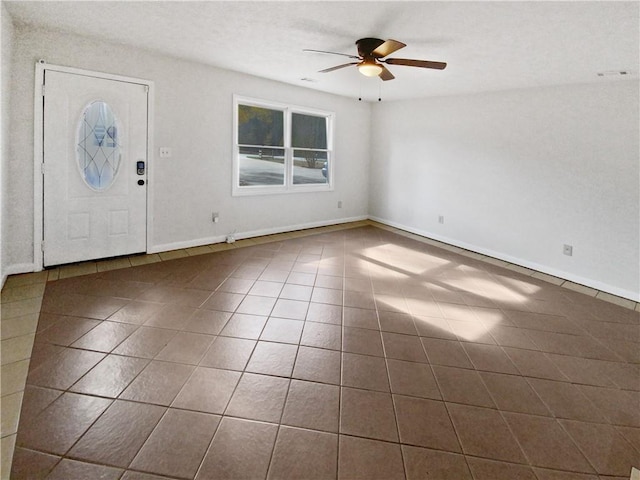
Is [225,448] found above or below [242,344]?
below

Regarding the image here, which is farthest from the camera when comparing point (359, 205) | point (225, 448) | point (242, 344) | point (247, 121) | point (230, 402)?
point (359, 205)

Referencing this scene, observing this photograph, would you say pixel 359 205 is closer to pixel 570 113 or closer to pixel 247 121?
pixel 247 121

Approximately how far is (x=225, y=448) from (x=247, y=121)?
4.88m

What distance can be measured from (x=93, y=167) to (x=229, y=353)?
3.06 metres

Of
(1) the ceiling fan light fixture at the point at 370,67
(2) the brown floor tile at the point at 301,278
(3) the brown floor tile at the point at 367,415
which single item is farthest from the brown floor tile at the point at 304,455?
(1) the ceiling fan light fixture at the point at 370,67

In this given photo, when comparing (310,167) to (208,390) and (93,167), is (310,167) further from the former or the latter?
(208,390)

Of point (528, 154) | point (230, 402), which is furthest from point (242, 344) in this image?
point (528, 154)

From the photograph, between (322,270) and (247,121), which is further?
(247,121)

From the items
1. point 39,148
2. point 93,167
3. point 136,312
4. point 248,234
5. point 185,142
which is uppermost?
point 185,142

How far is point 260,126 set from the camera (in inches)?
226

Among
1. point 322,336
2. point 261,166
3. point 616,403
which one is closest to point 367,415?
point 322,336

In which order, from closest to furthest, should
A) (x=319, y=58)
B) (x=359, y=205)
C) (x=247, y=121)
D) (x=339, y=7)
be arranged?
(x=339, y=7), (x=319, y=58), (x=247, y=121), (x=359, y=205)

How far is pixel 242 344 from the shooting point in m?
2.59

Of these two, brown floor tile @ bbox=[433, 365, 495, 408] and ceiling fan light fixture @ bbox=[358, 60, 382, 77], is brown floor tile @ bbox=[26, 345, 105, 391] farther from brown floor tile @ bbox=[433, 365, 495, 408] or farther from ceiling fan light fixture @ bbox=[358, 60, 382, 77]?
ceiling fan light fixture @ bbox=[358, 60, 382, 77]
